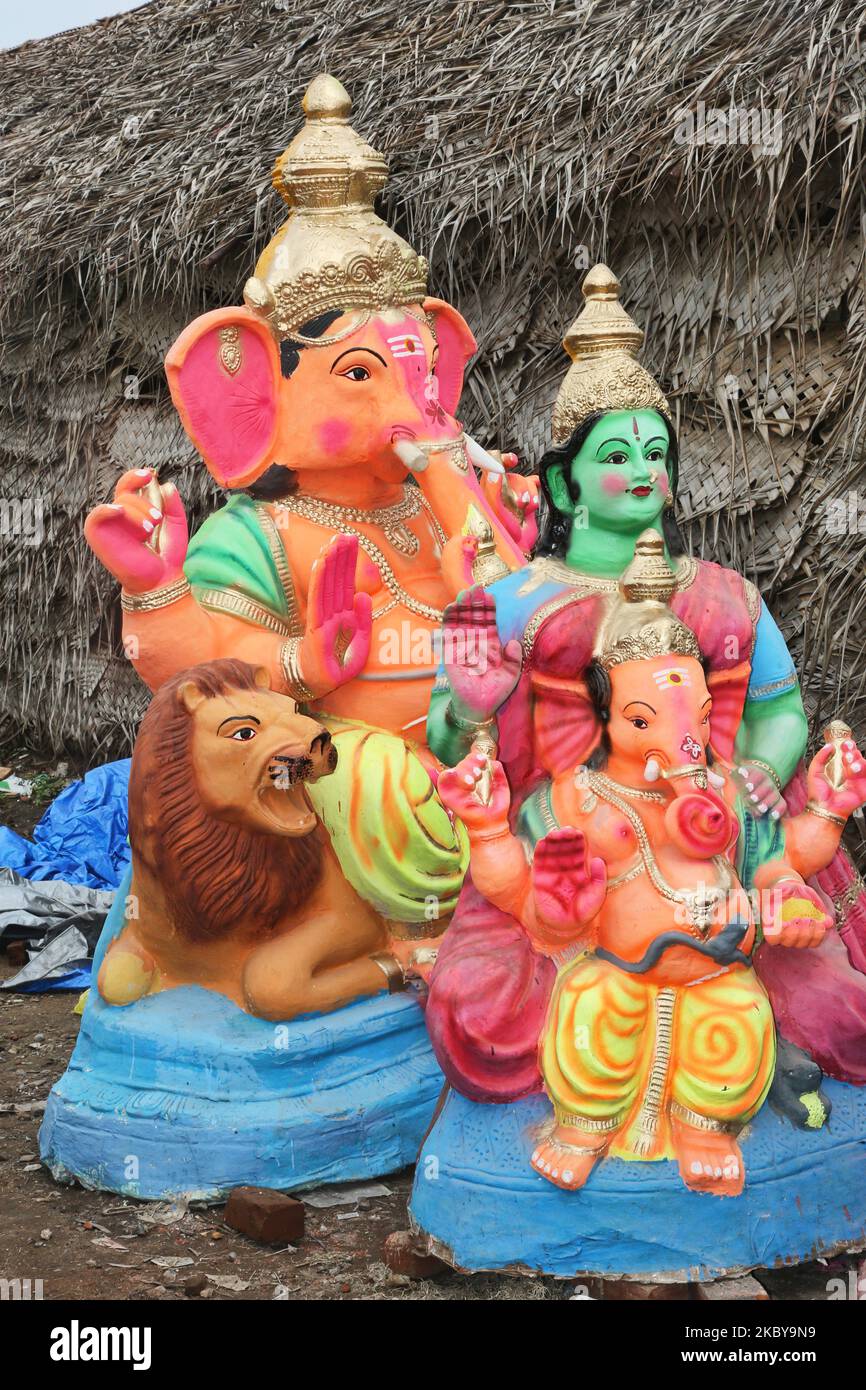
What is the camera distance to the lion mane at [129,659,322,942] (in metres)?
3.85

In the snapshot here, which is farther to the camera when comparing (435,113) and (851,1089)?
(435,113)

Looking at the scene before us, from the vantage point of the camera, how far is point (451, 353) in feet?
15.7

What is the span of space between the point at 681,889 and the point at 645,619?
495mm

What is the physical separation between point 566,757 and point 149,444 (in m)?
4.16

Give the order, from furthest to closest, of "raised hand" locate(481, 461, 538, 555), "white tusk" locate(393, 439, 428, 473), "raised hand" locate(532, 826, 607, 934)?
"raised hand" locate(481, 461, 538, 555) → "white tusk" locate(393, 439, 428, 473) → "raised hand" locate(532, 826, 607, 934)

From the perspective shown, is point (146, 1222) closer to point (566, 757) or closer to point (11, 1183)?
point (11, 1183)

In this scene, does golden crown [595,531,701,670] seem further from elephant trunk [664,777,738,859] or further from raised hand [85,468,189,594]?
raised hand [85,468,189,594]

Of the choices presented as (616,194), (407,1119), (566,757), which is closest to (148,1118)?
(407,1119)

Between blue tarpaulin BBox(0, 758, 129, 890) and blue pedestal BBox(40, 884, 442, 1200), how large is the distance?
2413mm

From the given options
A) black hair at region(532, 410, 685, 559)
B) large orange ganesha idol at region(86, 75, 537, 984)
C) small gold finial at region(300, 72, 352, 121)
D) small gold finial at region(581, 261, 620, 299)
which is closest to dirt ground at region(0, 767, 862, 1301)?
large orange ganesha idol at region(86, 75, 537, 984)

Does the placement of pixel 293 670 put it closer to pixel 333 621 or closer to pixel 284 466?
pixel 333 621

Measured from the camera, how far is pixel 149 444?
7195 mm

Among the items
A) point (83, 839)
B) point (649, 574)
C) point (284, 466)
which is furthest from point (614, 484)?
point (83, 839)

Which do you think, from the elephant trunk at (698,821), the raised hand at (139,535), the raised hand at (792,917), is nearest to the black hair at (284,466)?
the raised hand at (139,535)
